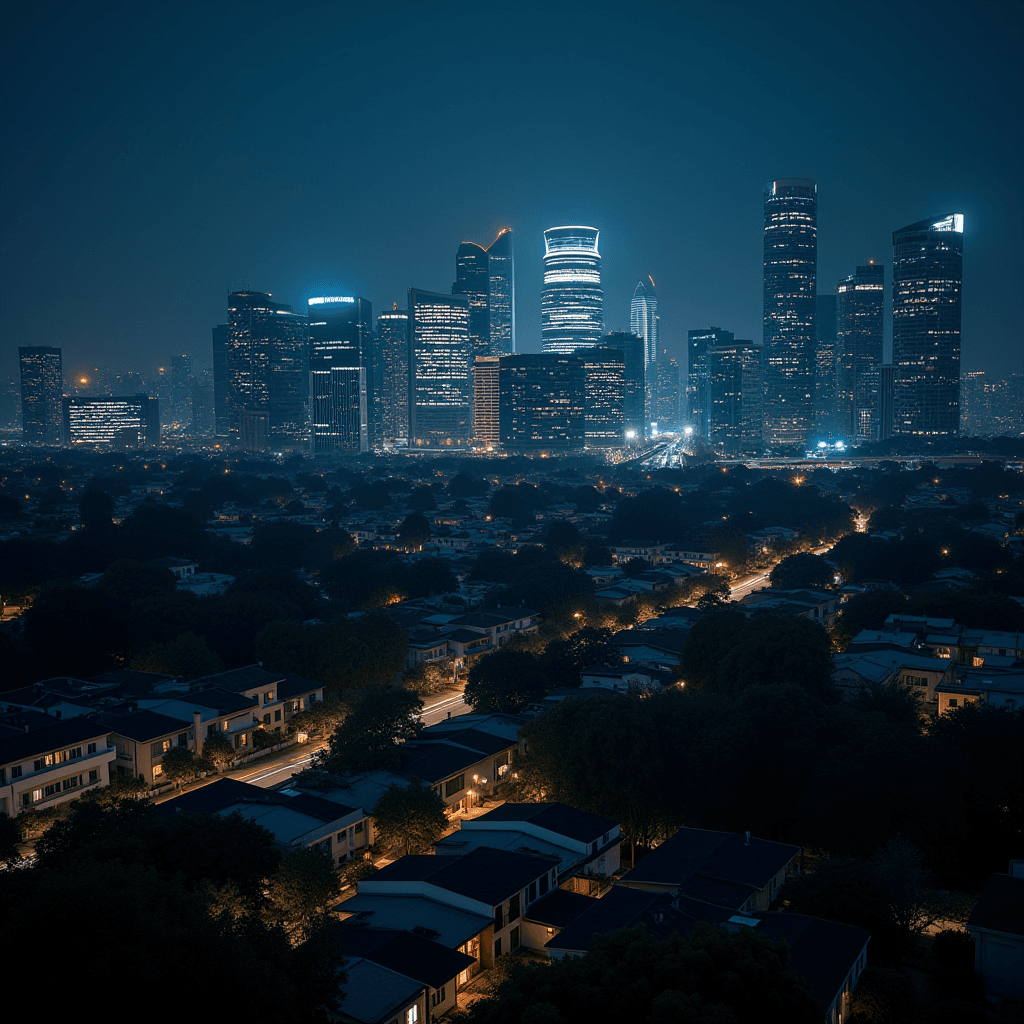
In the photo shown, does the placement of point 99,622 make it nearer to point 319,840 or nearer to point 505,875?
point 319,840

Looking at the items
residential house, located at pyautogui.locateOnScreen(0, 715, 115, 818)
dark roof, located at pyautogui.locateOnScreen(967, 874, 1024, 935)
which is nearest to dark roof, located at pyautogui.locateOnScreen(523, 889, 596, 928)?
dark roof, located at pyautogui.locateOnScreen(967, 874, 1024, 935)

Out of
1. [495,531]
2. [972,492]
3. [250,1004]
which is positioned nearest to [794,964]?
[250,1004]

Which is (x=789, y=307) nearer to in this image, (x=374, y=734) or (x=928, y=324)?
(x=928, y=324)

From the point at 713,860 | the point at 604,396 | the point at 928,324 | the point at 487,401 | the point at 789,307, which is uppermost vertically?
the point at 789,307

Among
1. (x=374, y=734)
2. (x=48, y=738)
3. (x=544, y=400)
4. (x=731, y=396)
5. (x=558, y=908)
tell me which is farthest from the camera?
(x=731, y=396)

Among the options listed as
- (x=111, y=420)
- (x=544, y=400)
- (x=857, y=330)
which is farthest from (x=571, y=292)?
(x=111, y=420)

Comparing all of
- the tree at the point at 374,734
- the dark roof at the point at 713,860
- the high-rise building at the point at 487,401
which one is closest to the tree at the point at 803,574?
the tree at the point at 374,734

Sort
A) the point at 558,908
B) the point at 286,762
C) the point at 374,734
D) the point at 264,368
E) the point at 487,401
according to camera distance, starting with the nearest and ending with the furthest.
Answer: the point at 558,908, the point at 374,734, the point at 286,762, the point at 487,401, the point at 264,368
